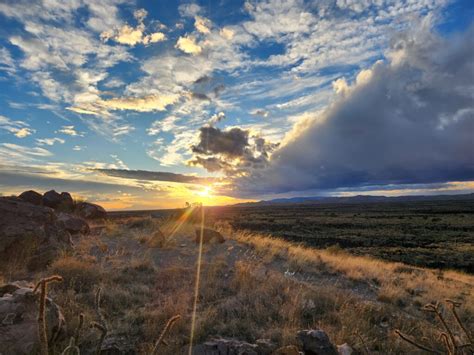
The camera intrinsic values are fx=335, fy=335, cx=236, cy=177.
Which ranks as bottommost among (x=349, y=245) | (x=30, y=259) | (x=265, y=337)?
(x=349, y=245)

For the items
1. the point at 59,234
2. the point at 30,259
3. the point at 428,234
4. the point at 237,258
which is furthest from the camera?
the point at 428,234

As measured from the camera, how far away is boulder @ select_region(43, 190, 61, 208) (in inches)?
958

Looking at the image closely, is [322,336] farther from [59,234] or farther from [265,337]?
[59,234]

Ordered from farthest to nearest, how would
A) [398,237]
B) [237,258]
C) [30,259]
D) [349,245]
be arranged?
[398,237] < [349,245] < [237,258] < [30,259]

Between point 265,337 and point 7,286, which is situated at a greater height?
point 7,286

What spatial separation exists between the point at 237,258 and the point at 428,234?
37056 millimetres

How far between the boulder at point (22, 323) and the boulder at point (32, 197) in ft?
68.3

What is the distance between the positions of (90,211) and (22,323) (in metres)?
23.3

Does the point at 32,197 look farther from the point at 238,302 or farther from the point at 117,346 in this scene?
the point at 117,346

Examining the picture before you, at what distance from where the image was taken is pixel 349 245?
33.7 meters

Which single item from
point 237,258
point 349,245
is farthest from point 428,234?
point 237,258

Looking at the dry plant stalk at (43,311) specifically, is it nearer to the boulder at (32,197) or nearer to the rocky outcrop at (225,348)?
the rocky outcrop at (225,348)

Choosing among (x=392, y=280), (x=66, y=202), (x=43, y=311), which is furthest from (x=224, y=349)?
(x=66, y=202)

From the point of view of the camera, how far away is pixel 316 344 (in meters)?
5.25
